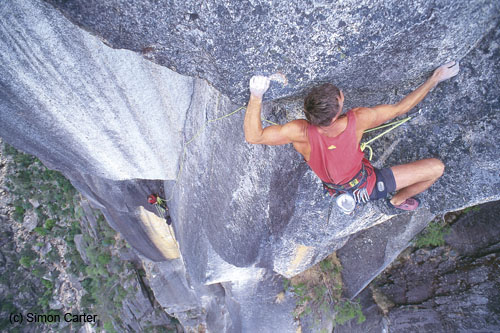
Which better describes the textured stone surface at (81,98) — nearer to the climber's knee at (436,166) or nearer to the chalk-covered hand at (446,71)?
the chalk-covered hand at (446,71)

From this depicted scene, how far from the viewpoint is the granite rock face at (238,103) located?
162cm

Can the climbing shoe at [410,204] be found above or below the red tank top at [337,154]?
below

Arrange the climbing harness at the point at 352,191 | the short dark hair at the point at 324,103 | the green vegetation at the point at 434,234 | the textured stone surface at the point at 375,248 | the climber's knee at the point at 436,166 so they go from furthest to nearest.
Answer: the green vegetation at the point at 434,234, the textured stone surface at the point at 375,248, the climbing harness at the point at 352,191, the climber's knee at the point at 436,166, the short dark hair at the point at 324,103

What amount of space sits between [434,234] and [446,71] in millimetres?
2714

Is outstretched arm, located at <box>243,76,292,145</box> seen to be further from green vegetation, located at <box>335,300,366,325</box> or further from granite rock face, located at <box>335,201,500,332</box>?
green vegetation, located at <box>335,300,366,325</box>

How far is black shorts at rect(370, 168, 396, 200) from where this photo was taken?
2.23 m

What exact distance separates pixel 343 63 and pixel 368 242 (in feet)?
9.98

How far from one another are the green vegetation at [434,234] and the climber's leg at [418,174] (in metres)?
1.87

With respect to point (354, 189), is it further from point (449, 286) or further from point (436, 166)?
A: point (449, 286)

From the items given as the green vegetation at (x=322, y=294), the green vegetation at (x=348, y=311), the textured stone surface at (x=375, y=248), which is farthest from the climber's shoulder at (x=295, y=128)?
the green vegetation at (x=348, y=311)

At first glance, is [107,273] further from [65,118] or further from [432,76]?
[432,76]

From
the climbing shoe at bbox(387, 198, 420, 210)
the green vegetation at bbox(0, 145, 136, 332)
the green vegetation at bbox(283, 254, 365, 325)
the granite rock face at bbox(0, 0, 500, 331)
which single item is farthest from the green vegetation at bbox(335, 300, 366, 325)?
the green vegetation at bbox(0, 145, 136, 332)

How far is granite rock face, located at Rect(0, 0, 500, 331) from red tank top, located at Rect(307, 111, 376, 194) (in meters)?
0.32

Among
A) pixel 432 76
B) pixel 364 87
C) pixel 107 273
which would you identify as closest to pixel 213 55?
pixel 364 87
